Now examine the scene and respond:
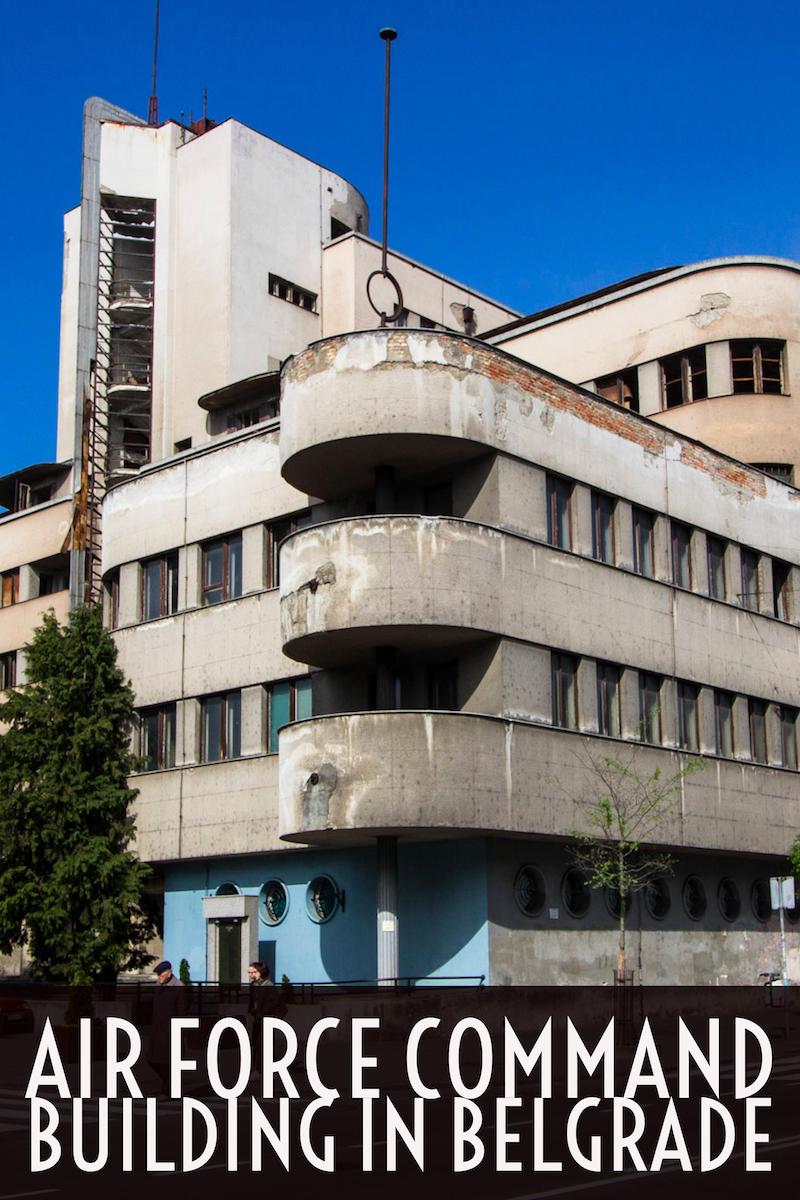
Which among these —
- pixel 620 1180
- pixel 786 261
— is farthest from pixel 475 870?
pixel 786 261

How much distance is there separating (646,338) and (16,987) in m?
25.1

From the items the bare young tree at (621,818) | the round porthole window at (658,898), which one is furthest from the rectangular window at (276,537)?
the round porthole window at (658,898)

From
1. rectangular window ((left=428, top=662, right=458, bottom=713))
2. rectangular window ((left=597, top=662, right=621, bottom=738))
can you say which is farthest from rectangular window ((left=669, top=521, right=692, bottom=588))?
rectangular window ((left=428, top=662, right=458, bottom=713))

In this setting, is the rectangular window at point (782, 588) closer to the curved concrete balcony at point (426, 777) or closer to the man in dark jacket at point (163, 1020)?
the curved concrete balcony at point (426, 777)

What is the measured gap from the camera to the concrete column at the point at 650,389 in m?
44.1

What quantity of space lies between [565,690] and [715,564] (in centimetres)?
809

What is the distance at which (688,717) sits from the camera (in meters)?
37.4

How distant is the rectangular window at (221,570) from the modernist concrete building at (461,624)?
0.10m

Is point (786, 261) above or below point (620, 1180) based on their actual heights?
above

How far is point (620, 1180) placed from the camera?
12539 mm

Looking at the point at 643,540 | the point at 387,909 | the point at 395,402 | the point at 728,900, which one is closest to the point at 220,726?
the point at 387,909

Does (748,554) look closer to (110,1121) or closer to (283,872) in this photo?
(283,872)

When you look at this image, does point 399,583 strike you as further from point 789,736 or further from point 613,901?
point 789,736

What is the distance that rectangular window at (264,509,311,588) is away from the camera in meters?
36.0
